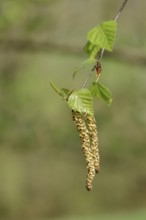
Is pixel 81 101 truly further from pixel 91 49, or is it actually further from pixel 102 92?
pixel 91 49

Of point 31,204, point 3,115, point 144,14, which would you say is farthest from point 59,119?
point 3,115

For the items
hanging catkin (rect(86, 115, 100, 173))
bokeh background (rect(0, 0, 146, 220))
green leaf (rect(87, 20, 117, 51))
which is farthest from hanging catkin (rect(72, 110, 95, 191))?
bokeh background (rect(0, 0, 146, 220))

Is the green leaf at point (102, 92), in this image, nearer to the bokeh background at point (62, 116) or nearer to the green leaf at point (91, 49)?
the green leaf at point (91, 49)

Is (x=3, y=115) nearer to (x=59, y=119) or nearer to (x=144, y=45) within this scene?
(x=144, y=45)

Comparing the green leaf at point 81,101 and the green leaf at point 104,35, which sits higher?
the green leaf at point 104,35

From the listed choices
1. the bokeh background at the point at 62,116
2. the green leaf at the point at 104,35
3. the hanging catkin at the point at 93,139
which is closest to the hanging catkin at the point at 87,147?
the hanging catkin at the point at 93,139

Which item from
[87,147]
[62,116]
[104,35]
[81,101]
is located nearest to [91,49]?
[104,35]

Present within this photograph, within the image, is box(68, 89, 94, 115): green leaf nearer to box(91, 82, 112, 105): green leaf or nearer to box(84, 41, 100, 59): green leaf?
box(91, 82, 112, 105): green leaf
